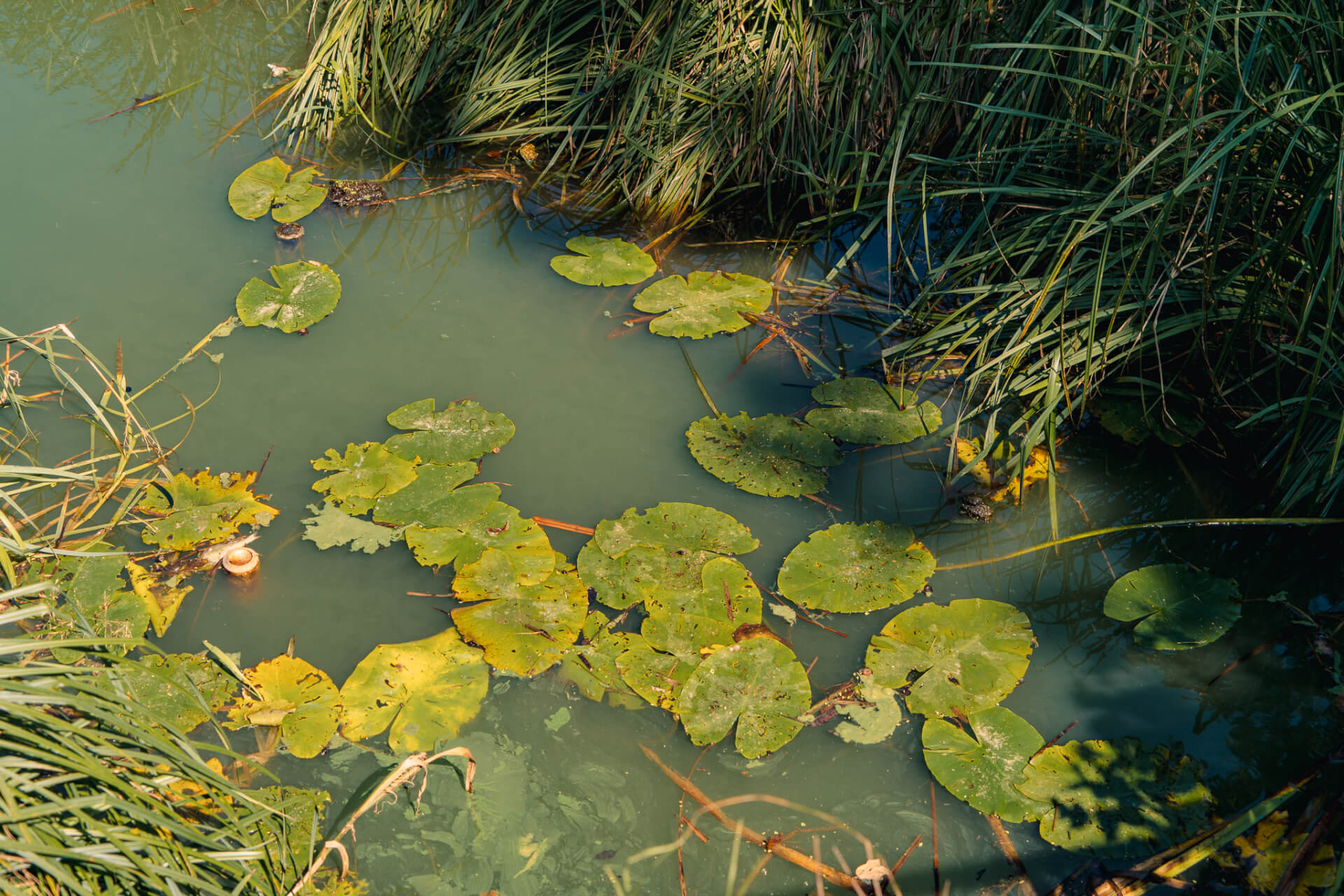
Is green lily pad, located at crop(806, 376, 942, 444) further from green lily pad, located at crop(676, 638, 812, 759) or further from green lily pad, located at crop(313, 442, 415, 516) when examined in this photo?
green lily pad, located at crop(313, 442, 415, 516)

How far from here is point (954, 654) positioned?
6.19 feet

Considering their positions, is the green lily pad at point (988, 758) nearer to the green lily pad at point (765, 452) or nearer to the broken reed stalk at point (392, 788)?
the green lily pad at point (765, 452)

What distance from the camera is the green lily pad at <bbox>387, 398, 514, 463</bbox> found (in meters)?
2.26

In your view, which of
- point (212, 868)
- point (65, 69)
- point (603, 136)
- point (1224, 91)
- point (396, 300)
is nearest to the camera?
point (212, 868)

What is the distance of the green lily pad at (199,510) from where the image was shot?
6.79ft

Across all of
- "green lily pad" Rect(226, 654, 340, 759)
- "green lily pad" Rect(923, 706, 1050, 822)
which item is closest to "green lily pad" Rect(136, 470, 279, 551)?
"green lily pad" Rect(226, 654, 340, 759)

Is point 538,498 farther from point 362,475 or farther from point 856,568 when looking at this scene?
point 856,568

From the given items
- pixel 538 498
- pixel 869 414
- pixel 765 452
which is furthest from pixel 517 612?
pixel 869 414

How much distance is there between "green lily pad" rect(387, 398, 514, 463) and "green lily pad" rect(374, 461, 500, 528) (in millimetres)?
39

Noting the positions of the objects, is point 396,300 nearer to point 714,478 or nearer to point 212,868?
point 714,478

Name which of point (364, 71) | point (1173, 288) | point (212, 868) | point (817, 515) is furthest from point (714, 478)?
point (364, 71)

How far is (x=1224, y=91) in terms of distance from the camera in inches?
85.7

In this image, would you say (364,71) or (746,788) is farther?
(364,71)

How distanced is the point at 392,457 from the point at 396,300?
695mm
